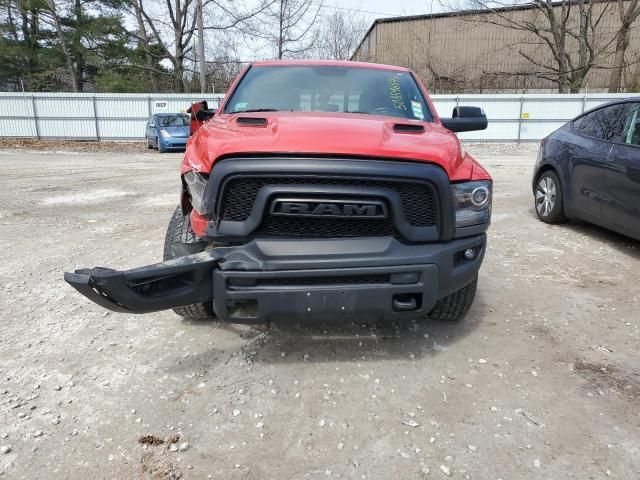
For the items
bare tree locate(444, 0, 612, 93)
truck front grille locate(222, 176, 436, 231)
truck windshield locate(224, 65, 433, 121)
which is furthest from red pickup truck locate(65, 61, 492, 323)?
bare tree locate(444, 0, 612, 93)

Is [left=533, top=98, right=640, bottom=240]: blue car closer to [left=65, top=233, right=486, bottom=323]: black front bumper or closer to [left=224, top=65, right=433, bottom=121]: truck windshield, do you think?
[left=224, top=65, right=433, bottom=121]: truck windshield

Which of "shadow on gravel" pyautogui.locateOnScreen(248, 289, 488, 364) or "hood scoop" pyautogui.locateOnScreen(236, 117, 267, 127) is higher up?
"hood scoop" pyautogui.locateOnScreen(236, 117, 267, 127)

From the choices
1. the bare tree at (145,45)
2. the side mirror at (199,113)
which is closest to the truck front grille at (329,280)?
the side mirror at (199,113)

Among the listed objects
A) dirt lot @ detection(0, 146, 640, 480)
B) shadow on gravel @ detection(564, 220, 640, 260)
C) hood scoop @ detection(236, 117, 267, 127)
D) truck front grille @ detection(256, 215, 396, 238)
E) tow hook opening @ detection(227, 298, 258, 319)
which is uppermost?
hood scoop @ detection(236, 117, 267, 127)

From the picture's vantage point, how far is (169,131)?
18000mm

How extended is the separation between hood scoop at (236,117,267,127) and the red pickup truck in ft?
0.36

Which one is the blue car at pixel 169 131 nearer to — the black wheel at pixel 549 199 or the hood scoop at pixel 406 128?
the black wheel at pixel 549 199

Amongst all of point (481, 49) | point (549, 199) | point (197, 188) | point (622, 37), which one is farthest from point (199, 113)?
point (481, 49)

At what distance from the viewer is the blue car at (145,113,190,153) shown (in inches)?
700

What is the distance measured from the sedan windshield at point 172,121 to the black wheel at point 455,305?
56.0ft

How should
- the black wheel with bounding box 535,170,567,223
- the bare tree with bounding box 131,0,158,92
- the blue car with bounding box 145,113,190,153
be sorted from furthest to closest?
the bare tree with bounding box 131,0,158,92 → the blue car with bounding box 145,113,190,153 → the black wheel with bounding box 535,170,567,223

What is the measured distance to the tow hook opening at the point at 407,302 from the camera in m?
2.49

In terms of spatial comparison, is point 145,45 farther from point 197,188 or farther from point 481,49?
point 197,188

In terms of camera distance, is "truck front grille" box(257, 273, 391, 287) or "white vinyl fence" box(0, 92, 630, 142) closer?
"truck front grille" box(257, 273, 391, 287)
